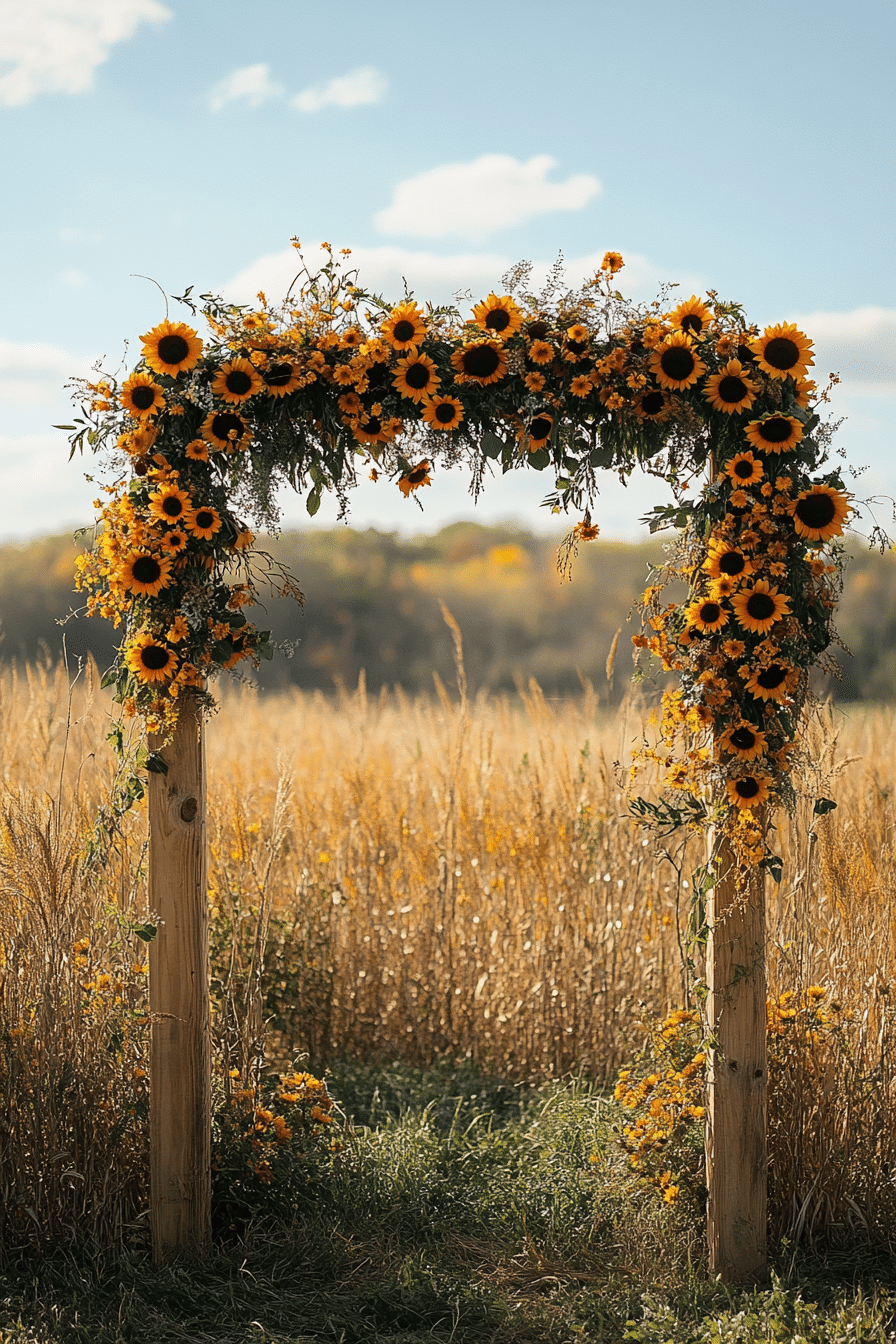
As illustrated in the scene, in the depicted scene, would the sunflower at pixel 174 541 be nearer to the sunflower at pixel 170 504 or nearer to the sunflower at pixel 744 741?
the sunflower at pixel 170 504

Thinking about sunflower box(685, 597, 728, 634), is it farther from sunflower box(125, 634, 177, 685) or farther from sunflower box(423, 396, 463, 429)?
sunflower box(125, 634, 177, 685)

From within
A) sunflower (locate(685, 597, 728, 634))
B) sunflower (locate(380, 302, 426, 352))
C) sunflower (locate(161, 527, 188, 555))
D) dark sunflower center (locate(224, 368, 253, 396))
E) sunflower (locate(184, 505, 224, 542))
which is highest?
sunflower (locate(380, 302, 426, 352))

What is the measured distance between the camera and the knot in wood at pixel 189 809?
9.13 feet

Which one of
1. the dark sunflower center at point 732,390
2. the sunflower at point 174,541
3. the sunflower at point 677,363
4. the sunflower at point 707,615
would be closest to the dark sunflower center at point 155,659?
the sunflower at point 174,541

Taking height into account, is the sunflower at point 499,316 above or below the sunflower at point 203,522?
above

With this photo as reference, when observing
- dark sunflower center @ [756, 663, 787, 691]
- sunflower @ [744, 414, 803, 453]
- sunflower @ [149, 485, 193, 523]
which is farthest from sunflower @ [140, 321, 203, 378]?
dark sunflower center @ [756, 663, 787, 691]

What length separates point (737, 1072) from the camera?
272cm

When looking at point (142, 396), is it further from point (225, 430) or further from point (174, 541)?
point (174, 541)

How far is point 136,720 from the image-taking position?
2.86 m

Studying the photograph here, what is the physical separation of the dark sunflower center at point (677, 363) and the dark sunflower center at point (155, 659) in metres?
1.45

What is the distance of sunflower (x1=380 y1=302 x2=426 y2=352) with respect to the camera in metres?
2.75

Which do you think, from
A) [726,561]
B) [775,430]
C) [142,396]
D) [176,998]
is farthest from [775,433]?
[176,998]

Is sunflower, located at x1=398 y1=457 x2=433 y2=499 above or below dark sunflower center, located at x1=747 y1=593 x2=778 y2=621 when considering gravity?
above

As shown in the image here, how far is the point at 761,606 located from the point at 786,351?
0.64 m
